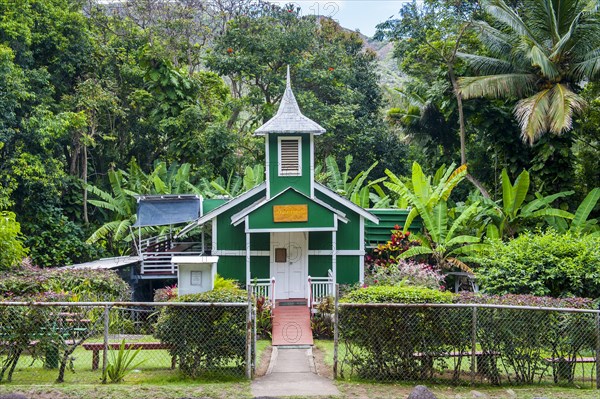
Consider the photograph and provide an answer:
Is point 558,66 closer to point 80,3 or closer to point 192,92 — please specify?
point 192,92

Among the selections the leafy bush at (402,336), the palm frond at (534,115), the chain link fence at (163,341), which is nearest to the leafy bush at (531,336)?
the leafy bush at (402,336)

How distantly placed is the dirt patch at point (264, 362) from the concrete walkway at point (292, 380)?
3.5 inches

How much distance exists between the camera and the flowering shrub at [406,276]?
18.0 metres

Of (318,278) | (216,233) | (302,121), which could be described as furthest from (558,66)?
(216,233)

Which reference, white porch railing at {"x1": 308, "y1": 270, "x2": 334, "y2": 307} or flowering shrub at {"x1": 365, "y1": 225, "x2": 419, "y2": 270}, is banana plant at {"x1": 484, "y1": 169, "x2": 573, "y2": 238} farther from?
white porch railing at {"x1": 308, "y1": 270, "x2": 334, "y2": 307}

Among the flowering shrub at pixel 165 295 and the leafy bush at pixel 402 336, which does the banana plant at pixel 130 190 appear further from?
the leafy bush at pixel 402 336

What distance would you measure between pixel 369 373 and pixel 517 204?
1125 cm

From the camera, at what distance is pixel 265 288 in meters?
18.6

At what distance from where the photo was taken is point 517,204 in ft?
69.3

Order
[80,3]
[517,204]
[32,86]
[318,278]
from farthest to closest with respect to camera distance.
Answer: [80,3] → [32,86] → [517,204] → [318,278]

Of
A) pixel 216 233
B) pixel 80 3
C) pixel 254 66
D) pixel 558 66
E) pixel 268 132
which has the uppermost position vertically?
pixel 80 3

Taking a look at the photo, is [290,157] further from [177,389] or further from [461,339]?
[177,389]

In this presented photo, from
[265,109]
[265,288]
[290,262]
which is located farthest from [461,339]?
[265,109]

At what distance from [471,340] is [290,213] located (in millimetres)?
8110
